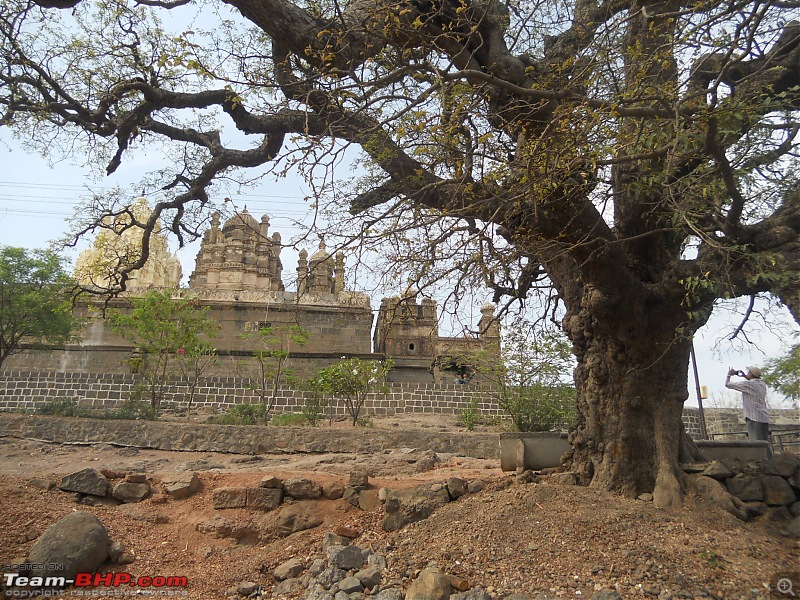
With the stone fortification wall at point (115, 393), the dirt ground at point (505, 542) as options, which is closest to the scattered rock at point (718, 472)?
the dirt ground at point (505, 542)

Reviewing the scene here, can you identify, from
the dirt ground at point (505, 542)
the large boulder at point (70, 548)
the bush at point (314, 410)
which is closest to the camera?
the dirt ground at point (505, 542)

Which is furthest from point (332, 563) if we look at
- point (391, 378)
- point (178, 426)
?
point (391, 378)

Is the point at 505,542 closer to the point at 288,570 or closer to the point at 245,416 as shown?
the point at 288,570

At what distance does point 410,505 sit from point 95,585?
284 centimetres

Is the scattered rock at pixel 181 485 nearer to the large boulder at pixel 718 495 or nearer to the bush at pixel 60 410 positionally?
the large boulder at pixel 718 495

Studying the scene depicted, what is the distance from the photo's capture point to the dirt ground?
4.60 metres

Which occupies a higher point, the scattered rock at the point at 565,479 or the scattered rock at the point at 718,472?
the scattered rock at the point at 718,472

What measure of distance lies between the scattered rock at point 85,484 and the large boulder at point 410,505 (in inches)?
129

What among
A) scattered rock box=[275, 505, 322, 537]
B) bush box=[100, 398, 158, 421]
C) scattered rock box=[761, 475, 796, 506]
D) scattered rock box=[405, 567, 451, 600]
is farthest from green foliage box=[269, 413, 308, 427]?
scattered rock box=[761, 475, 796, 506]

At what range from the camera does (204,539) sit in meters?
6.00

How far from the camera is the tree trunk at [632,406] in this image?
5988 mm

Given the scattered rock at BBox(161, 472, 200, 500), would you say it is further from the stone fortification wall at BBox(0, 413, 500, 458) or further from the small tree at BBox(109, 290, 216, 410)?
the small tree at BBox(109, 290, 216, 410)

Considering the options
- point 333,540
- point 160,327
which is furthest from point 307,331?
point 333,540

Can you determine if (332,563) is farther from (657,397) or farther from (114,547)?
(657,397)
